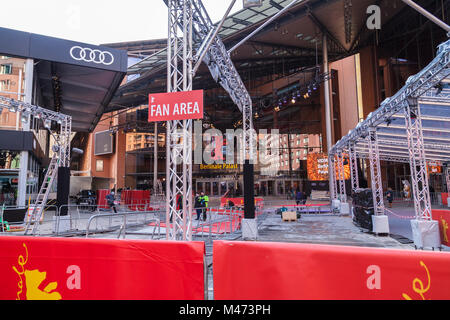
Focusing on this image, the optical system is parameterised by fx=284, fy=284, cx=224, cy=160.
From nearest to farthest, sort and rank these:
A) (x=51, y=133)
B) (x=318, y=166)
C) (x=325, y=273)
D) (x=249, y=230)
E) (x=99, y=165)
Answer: (x=325, y=273) → (x=249, y=230) → (x=51, y=133) → (x=318, y=166) → (x=99, y=165)

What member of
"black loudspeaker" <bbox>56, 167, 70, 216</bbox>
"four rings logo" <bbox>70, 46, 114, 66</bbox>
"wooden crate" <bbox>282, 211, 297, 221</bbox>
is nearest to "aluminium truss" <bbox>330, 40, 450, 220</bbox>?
"wooden crate" <bbox>282, 211, 297, 221</bbox>

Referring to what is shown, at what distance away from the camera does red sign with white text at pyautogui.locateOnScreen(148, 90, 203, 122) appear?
239 inches

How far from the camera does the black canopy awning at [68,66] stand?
1633 cm

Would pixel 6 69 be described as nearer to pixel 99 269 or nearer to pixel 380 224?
pixel 99 269

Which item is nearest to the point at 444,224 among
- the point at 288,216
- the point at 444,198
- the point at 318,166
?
the point at 288,216

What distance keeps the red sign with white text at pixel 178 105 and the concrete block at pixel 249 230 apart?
6898mm

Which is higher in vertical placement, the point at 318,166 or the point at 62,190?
the point at 318,166

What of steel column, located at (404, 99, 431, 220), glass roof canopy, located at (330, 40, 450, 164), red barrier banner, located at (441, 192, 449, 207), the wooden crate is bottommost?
the wooden crate

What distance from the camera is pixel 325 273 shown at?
288 cm

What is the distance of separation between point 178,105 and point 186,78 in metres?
1.85

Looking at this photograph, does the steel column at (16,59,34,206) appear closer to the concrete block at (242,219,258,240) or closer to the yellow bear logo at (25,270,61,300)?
the concrete block at (242,219,258,240)

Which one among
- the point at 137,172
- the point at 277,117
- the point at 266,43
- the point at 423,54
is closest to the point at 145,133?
the point at 137,172

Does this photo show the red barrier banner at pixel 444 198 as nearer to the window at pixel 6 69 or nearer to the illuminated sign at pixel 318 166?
the illuminated sign at pixel 318 166

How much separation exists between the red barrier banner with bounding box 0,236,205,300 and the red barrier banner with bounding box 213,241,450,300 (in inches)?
15.6
